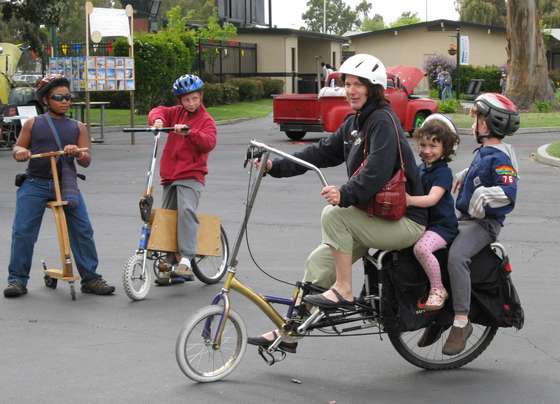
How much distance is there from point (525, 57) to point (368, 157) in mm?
35392

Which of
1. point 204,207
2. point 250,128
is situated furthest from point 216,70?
point 204,207

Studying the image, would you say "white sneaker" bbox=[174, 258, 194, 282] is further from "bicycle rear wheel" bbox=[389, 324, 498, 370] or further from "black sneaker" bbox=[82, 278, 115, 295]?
"bicycle rear wheel" bbox=[389, 324, 498, 370]

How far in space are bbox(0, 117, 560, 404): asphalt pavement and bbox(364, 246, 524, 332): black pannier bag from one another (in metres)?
0.36

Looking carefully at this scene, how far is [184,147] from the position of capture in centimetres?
858

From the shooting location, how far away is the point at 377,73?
18.9ft

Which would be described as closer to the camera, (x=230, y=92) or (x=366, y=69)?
(x=366, y=69)

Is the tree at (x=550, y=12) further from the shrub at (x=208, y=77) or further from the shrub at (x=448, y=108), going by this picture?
the shrub at (x=448, y=108)

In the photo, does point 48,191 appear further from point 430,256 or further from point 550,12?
point 550,12

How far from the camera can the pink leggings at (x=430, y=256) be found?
587cm

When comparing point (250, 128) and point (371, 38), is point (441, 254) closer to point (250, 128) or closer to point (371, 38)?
point (250, 128)

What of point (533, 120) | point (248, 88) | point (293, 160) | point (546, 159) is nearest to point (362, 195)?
point (293, 160)

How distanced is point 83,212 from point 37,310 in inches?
39.3

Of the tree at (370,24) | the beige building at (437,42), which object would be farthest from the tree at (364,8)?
the beige building at (437,42)

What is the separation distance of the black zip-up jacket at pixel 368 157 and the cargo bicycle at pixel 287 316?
26 cm
